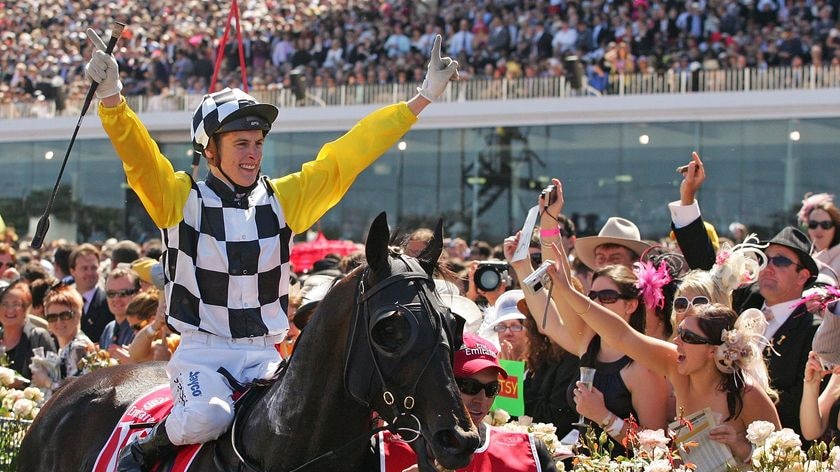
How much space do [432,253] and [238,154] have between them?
0.88 meters

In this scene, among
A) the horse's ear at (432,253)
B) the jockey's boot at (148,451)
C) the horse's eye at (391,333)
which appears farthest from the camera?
the jockey's boot at (148,451)

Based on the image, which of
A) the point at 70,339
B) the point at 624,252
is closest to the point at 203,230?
the point at 624,252

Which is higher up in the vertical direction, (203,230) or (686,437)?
(203,230)

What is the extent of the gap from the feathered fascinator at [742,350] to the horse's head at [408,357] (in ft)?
5.05

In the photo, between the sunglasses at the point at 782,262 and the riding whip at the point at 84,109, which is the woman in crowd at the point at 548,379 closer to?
the sunglasses at the point at 782,262

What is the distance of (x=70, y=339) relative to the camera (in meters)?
7.34

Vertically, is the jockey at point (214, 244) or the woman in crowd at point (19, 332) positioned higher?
the jockey at point (214, 244)

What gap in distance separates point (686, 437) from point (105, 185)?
67.6 ft

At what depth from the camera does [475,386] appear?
3.68 metres

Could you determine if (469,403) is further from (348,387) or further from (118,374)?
(118,374)

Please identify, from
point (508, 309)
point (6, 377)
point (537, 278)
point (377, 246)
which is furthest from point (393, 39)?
point (377, 246)

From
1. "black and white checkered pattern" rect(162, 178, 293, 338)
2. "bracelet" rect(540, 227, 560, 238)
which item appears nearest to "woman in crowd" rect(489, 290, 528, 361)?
"bracelet" rect(540, 227, 560, 238)

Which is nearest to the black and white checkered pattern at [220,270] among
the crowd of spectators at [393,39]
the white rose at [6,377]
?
the white rose at [6,377]

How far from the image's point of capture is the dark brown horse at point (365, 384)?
2.90m
